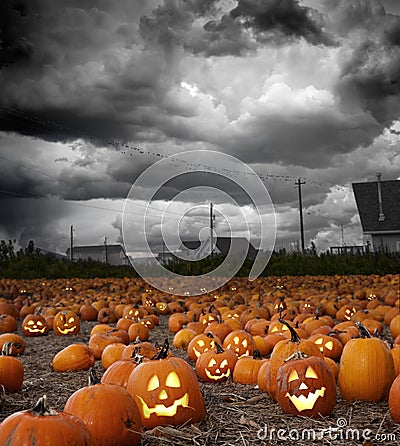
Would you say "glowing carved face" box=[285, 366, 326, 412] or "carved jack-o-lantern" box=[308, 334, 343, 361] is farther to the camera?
"carved jack-o-lantern" box=[308, 334, 343, 361]

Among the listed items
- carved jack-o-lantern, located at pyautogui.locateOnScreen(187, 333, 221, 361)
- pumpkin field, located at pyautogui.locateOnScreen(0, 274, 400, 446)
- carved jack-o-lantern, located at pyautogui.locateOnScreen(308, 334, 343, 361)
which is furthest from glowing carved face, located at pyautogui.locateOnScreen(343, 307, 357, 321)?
carved jack-o-lantern, located at pyautogui.locateOnScreen(187, 333, 221, 361)

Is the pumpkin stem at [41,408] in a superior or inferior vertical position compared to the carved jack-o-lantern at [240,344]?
superior

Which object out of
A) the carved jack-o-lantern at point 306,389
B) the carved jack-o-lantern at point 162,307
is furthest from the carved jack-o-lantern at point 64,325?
the carved jack-o-lantern at point 306,389

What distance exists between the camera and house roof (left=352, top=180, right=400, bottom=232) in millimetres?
27484

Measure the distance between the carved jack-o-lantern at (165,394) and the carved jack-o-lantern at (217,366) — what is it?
96 cm

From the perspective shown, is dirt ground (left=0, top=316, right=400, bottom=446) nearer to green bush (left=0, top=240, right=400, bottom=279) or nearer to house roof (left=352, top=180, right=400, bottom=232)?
green bush (left=0, top=240, right=400, bottom=279)

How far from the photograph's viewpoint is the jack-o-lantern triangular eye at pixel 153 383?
2.65m

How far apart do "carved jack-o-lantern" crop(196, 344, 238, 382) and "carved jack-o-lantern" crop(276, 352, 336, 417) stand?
879 mm

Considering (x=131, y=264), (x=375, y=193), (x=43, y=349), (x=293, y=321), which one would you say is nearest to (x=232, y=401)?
(x=293, y=321)

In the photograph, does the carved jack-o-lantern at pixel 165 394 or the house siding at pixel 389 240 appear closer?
the carved jack-o-lantern at pixel 165 394

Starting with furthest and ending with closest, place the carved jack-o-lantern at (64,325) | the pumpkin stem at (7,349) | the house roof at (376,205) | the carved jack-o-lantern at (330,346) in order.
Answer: the house roof at (376,205)
the carved jack-o-lantern at (64,325)
the carved jack-o-lantern at (330,346)
the pumpkin stem at (7,349)

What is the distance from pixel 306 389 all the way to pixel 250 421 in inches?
14.8

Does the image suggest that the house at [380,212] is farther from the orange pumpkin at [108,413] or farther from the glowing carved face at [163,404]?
the orange pumpkin at [108,413]

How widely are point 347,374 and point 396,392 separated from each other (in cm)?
48
